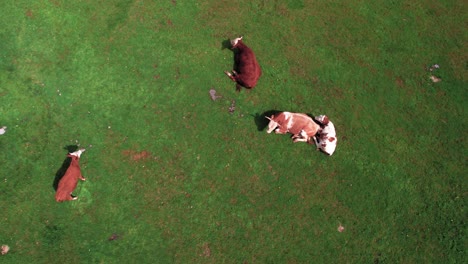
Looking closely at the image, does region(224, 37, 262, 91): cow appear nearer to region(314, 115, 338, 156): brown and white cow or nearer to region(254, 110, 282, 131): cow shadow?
region(254, 110, 282, 131): cow shadow

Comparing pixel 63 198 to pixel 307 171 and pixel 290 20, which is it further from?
pixel 290 20

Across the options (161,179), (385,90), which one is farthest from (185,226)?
(385,90)

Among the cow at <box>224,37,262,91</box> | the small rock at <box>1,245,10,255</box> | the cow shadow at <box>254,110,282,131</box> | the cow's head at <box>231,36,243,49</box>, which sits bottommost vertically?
the small rock at <box>1,245,10,255</box>

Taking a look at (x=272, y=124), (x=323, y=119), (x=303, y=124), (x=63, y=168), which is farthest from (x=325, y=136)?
(x=63, y=168)

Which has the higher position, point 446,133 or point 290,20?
point 290,20

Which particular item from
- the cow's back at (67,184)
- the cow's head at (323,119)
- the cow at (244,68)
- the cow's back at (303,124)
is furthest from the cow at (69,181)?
the cow's head at (323,119)

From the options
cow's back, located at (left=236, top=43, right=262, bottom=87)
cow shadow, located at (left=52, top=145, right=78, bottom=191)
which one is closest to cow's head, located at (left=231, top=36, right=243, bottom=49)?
cow's back, located at (left=236, top=43, right=262, bottom=87)

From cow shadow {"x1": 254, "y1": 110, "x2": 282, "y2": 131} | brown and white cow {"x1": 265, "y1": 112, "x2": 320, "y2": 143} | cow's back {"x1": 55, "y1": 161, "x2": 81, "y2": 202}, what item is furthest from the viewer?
cow shadow {"x1": 254, "y1": 110, "x2": 282, "y2": 131}

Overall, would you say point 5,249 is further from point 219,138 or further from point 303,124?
point 303,124

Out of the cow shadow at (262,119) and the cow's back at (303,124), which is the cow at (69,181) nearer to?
the cow shadow at (262,119)
